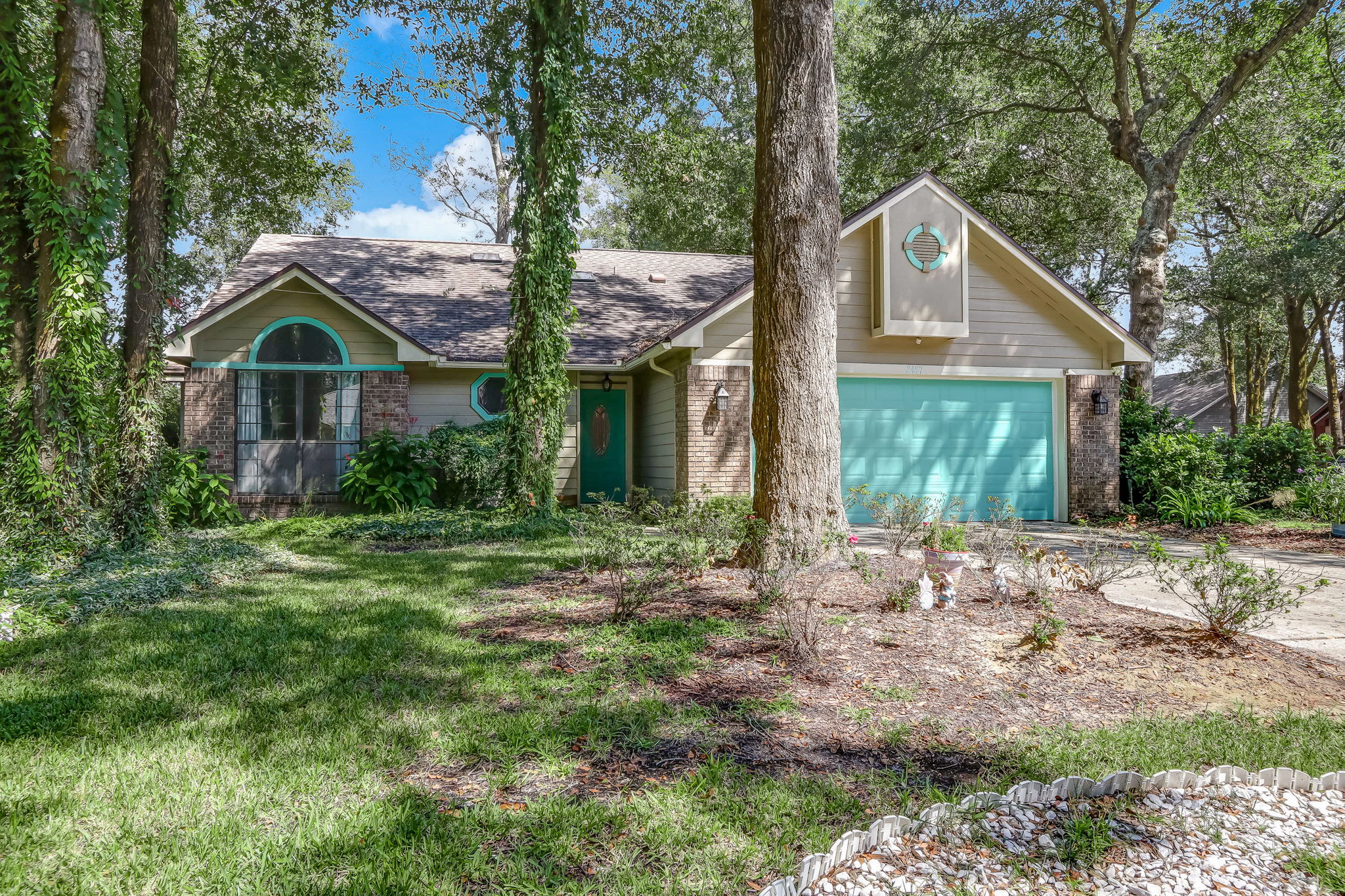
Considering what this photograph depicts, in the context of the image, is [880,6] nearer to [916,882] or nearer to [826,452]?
[826,452]

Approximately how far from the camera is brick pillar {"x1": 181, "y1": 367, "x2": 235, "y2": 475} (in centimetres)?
1112

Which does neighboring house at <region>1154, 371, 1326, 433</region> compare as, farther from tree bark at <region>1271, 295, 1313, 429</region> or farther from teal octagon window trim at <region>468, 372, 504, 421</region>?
teal octagon window trim at <region>468, 372, 504, 421</region>

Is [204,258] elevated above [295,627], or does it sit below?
above

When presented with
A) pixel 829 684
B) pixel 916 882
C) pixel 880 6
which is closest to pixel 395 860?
pixel 916 882

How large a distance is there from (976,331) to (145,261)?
10892 mm

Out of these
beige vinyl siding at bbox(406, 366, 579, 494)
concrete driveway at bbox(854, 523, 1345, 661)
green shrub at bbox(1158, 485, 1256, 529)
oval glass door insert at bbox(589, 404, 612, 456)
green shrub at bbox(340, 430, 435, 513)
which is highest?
beige vinyl siding at bbox(406, 366, 579, 494)

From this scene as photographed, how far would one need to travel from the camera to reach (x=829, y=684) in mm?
3656

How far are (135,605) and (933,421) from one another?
10.0 metres

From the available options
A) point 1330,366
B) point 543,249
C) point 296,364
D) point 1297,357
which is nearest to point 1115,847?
point 543,249

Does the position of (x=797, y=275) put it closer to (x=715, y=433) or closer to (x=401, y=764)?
(x=401, y=764)

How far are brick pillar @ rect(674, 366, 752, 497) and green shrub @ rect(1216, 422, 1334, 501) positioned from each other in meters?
7.84

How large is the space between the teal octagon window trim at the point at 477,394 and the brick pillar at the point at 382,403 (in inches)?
43.1

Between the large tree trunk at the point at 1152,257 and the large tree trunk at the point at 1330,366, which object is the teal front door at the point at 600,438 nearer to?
the large tree trunk at the point at 1152,257

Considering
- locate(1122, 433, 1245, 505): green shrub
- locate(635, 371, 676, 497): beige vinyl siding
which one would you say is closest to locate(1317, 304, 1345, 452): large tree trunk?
locate(1122, 433, 1245, 505): green shrub
